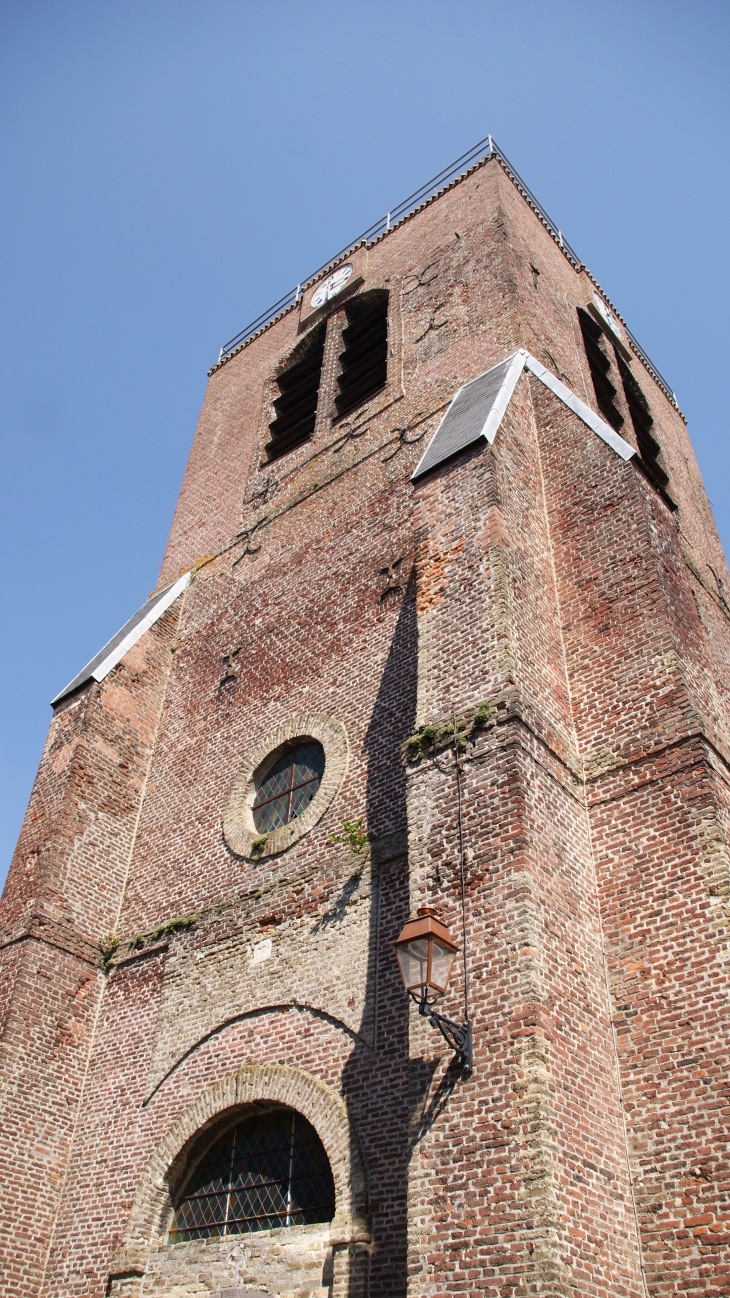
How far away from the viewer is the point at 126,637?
13266 millimetres

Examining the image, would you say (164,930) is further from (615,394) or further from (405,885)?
(615,394)

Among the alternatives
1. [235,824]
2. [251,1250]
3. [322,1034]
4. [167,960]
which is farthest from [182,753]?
[251,1250]

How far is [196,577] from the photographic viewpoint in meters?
14.5

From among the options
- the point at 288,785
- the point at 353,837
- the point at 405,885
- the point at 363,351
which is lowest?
the point at 405,885

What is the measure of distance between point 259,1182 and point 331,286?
1477cm

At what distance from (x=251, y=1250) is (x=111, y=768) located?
600 cm

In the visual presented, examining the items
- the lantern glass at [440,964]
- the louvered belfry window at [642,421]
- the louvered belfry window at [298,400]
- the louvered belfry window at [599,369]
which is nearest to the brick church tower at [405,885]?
the lantern glass at [440,964]

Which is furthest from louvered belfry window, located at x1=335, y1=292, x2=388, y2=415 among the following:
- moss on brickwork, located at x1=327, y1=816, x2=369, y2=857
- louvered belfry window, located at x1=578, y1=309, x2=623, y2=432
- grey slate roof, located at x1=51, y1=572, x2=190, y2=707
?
moss on brickwork, located at x1=327, y1=816, x2=369, y2=857

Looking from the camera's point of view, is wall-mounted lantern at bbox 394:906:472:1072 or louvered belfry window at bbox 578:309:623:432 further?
louvered belfry window at bbox 578:309:623:432

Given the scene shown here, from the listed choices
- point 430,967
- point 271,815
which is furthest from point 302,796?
point 430,967

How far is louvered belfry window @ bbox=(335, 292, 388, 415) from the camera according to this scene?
14.6 metres

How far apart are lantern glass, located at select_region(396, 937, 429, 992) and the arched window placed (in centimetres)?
220

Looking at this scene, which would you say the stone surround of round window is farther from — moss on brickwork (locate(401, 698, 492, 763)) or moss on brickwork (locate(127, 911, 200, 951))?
moss on brickwork (locate(401, 698, 492, 763))

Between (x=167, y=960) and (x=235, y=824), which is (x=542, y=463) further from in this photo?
(x=167, y=960)
